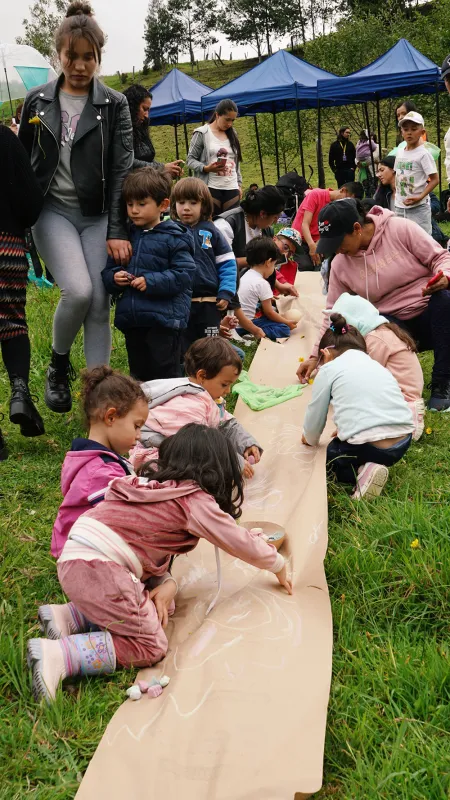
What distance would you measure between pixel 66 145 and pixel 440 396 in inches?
92.8

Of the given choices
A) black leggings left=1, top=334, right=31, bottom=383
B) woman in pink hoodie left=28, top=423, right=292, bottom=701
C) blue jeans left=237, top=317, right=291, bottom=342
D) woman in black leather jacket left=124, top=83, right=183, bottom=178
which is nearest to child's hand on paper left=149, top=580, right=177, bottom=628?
woman in pink hoodie left=28, top=423, right=292, bottom=701

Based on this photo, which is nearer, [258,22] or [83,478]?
[83,478]

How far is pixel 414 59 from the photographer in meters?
11.7

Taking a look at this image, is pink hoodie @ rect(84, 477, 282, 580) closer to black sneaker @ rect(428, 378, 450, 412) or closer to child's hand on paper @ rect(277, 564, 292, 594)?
child's hand on paper @ rect(277, 564, 292, 594)

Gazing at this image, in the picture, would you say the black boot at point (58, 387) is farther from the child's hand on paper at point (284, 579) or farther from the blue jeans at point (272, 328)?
the blue jeans at point (272, 328)

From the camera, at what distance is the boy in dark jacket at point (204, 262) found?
4.43 metres

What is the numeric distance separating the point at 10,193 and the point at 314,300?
4.02 metres

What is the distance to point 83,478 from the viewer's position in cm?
236

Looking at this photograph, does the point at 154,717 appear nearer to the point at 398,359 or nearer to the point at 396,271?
the point at 398,359

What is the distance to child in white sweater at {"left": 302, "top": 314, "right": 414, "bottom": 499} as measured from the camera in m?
3.15

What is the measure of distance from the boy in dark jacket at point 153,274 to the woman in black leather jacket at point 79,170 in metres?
0.08

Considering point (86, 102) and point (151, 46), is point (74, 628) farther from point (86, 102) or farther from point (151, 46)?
point (151, 46)

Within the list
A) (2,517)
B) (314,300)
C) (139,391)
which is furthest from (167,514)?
(314,300)

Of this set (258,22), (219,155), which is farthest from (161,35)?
(219,155)
